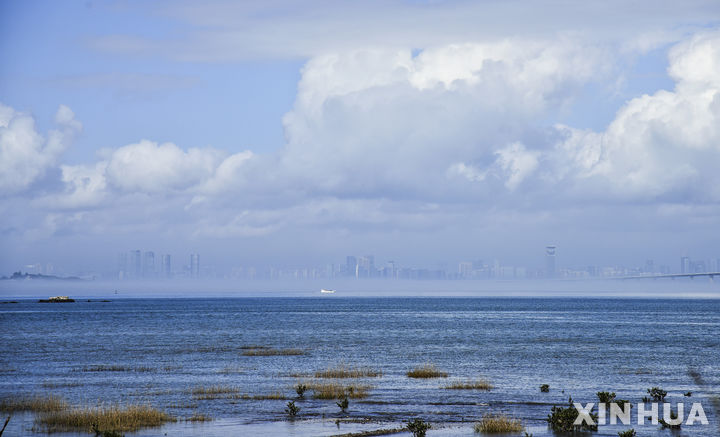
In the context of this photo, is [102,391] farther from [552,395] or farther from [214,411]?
[552,395]

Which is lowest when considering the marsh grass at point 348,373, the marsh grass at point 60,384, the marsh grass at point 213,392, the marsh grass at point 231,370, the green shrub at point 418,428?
the marsh grass at point 60,384

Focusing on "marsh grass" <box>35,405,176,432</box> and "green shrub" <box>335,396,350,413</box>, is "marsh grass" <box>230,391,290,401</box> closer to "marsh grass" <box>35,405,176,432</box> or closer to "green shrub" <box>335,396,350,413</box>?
"green shrub" <box>335,396,350,413</box>

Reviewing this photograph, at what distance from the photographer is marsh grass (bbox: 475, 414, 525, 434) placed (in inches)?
1320

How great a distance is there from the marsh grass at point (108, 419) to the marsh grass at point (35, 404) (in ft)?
5.95

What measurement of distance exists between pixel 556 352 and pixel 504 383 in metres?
23.9

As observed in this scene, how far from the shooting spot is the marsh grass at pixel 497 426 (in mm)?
33531

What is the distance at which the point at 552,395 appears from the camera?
44.4m

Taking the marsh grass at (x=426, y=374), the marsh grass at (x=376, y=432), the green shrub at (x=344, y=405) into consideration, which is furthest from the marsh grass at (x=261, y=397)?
the marsh grass at (x=426, y=374)

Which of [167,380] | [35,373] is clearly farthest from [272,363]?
[35,373]

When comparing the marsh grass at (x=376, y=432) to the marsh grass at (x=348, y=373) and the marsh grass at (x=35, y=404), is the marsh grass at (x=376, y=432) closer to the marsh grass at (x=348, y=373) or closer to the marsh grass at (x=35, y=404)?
the marsh grass at (x=35, y=404)

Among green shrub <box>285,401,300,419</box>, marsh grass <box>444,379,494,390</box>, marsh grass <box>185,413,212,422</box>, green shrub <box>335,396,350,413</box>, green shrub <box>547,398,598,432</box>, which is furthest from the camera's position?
marsh grass <box>444,379,494,390</box>

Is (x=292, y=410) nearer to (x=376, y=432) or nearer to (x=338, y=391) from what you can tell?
(x=376, y=432)

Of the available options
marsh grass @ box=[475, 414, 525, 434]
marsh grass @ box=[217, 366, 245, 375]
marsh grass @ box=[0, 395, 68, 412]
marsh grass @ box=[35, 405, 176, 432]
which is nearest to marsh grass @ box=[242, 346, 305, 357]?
marsh grass @ box=[217, 366, 245, 375]

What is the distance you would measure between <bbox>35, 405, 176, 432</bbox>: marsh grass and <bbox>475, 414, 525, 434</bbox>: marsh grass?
13314 millimetres
